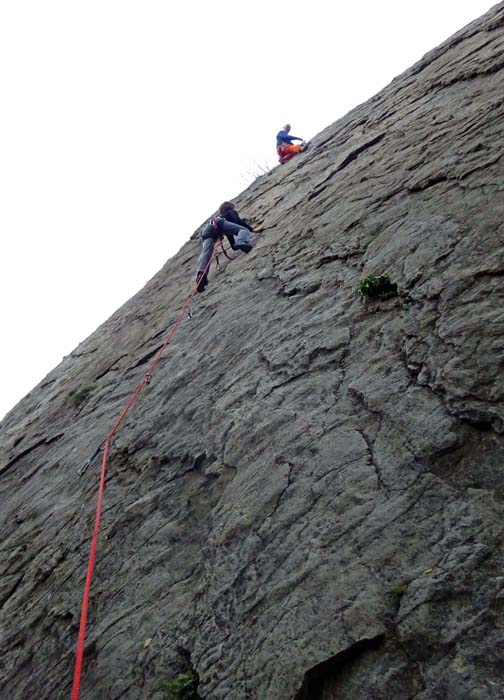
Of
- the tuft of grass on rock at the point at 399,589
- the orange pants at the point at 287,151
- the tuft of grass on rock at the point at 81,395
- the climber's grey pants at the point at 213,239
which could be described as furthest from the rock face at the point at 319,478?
the orange pants at the point at 287,151

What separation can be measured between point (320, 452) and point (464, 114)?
17.7 feet

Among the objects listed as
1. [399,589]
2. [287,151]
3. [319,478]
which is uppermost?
[287,151]

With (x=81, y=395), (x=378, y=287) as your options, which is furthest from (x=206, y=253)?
(x=378, y=287)

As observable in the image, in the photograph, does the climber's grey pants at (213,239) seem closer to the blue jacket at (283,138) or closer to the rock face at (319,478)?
the rock face at (319,478)

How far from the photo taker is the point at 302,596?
3377 mm

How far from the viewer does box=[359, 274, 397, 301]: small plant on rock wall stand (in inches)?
197

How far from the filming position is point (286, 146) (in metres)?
14.3

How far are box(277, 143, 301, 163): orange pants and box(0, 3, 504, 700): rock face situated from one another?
6238 millimetres

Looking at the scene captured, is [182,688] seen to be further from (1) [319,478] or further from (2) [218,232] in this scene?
(2) [218,232]

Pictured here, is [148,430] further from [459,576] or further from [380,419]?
[459,576]

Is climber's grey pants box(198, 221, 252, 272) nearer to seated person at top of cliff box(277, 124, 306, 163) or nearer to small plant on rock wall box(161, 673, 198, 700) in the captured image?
seated person at top of cliff box(277, 124, 306, 163)

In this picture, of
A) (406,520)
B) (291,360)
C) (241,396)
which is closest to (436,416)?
(406,520)

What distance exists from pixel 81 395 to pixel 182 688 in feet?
22.0

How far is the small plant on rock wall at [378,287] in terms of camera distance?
501 cm
